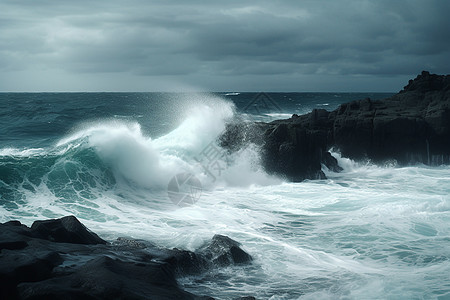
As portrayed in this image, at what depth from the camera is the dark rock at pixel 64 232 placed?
26.8 ft

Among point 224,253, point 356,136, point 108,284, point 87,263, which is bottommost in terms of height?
point 224,253

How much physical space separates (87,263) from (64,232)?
205 cm

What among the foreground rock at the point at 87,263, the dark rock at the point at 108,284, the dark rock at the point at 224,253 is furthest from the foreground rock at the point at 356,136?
the dark rock at the point at 108,284

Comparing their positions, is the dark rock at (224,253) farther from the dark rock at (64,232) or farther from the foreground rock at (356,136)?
the foreground rock at (356,136)

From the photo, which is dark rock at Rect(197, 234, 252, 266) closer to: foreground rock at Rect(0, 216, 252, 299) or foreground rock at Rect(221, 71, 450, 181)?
foreground rock at Rect(0, 216, 252, 299)

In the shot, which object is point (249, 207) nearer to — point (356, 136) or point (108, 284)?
point (108, 284)

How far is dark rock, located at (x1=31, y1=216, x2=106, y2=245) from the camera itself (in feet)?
26.8

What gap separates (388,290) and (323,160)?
44.5 feet

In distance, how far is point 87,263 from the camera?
6.51 metres

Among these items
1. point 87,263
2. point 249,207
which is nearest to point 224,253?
point 87,263

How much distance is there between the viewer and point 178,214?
13.0 metres

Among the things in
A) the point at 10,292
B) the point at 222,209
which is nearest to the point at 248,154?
the point at 222,209

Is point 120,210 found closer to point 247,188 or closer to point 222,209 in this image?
point 222,209

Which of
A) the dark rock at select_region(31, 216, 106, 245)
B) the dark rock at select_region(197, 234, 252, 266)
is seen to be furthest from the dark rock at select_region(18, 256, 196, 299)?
the dark rock at select_region(197, 234, 252, 266)
